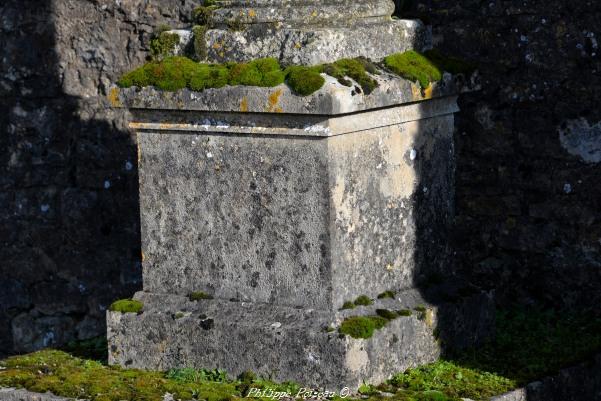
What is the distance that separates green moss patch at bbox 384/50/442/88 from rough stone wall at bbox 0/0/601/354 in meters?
1.26

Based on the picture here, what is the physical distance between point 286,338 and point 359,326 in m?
0.29

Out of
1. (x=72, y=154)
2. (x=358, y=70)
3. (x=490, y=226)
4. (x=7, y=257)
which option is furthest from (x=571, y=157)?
(x=7, y=257)

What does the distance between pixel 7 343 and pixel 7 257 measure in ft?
1.86

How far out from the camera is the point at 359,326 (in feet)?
16.2

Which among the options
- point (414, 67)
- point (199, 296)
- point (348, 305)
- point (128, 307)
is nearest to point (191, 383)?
point (199, 296)

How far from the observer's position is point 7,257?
7.94 meters

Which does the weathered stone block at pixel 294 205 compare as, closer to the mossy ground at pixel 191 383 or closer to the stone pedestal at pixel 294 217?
the stone pedestal at pixel 294 217

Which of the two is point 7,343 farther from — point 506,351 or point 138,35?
point 506,351

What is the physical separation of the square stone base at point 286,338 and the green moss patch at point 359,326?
24 millimetres

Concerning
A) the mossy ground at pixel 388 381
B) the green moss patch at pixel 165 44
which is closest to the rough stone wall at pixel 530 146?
the mossy ground at pixel 388 381

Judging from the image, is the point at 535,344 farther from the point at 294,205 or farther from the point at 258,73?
the point at 258,73

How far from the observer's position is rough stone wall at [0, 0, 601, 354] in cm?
639

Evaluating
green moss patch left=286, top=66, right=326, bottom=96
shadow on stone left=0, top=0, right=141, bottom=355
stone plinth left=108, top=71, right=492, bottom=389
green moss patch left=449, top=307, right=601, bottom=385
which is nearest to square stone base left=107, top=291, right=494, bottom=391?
stone plinth left=108, top=71, right=492, bottom=389

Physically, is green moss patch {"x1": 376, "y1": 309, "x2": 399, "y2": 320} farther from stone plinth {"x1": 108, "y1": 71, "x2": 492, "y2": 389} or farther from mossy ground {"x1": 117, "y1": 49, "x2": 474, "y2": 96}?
mossy ground {"x1": 117, "y1": 49, "x2": 474, "y2": 96}
